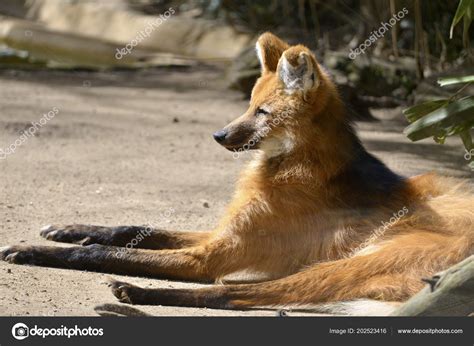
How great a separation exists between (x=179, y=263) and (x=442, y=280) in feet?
5.02

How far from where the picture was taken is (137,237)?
5.07 metres

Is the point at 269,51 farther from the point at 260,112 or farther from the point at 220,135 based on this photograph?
the point at 220,135

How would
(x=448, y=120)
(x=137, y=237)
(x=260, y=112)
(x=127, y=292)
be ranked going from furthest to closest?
(x=137, y=237)
(x=260, y=112)
(x=448, y=120)
(x=127, y=292)

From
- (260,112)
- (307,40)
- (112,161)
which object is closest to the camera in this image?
(260,112)

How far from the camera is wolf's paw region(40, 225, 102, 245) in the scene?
5090 millimetres

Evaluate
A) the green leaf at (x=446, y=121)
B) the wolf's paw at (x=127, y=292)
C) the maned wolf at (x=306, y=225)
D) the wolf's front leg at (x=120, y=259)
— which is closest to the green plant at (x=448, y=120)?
the green leaf at (x=446, y=121)

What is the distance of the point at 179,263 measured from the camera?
4656 mm

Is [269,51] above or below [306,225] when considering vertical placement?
above

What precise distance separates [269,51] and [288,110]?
54cm

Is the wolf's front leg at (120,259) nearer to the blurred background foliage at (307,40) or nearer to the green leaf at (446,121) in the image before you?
the green leaf at (446,121)

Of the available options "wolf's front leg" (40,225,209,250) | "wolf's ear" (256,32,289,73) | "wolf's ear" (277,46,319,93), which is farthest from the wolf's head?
"wolf's front leg" (40,225,209,250)

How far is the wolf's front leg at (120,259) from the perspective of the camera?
4648mm

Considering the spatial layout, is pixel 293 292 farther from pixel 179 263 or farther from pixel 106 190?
pixel 106 190

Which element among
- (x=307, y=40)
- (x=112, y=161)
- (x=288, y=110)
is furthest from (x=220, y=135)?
(x=307, y=40)
